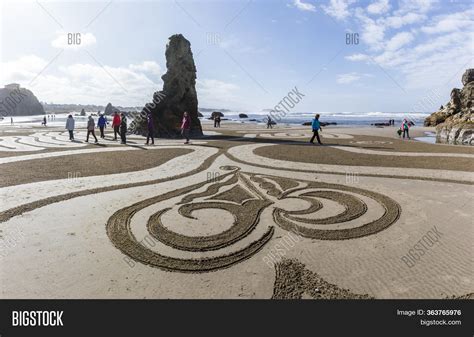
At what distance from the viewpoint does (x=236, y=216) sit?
818 cm

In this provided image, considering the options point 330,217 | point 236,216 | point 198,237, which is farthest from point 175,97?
point 198,237

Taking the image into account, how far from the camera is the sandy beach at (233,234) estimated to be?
16.6ft

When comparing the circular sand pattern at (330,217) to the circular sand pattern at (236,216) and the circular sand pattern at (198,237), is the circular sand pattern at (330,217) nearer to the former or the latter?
the circular sand pattern at (236,216)

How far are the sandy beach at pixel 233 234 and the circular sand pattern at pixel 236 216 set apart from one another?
0.04 metres

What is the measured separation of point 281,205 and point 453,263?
4559 millimetres

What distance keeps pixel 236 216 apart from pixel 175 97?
1179 inches

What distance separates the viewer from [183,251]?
6215 millimetres

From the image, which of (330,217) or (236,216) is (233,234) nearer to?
(236,216)

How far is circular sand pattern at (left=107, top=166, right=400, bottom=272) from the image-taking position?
20.0ft

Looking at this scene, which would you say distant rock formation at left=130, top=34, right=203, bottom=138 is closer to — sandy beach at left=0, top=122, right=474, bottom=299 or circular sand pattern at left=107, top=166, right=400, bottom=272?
sandy beach at left=0, top=122, right=474, bottom=299

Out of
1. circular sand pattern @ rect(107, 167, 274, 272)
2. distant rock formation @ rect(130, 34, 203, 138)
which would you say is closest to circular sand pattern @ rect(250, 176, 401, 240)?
circular sand pattern @ rect(107, 167, 274, 272)

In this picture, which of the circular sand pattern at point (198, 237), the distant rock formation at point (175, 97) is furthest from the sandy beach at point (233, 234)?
the distant rock formation at point (175, 97)

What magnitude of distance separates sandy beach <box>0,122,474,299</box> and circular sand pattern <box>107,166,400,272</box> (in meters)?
0.04
